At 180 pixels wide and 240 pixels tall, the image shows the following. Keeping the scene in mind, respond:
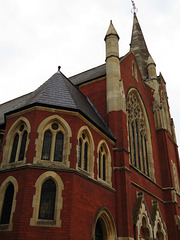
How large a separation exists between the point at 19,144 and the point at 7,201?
2536 mm

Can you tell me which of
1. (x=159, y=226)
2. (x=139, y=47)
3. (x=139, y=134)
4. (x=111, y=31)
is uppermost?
(x=139, y=47)

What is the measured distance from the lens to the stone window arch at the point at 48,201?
922cm

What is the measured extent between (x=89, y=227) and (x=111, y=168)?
392cm

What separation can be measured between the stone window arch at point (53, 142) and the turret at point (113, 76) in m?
5.27

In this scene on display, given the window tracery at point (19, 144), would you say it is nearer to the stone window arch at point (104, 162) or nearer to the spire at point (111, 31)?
the stone window arch at point (104, 162)

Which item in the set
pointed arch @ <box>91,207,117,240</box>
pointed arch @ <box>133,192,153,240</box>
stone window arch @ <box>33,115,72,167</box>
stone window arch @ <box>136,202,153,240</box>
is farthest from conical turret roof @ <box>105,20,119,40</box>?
pointed arch @ <box>91,207,117,240</box>

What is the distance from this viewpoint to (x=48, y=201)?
9.75m

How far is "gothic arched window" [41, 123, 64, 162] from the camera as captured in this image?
10766 millimetres

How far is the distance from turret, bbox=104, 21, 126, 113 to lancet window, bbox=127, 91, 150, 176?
282cm

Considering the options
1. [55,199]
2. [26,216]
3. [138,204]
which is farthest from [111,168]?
[26,216]

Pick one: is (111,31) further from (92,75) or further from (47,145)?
(47,145)

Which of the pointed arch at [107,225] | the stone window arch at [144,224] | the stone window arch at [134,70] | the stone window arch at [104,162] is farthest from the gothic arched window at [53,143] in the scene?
the stone window arch at [134,70]

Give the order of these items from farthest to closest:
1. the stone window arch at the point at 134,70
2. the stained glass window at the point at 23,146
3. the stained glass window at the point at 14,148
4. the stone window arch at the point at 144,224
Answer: the stone window arch at the point at 134,70 → the stone window arch at the point at 144,224 → the stained glass window at the point at 14,148 → the stained glass window at the point at 23,146

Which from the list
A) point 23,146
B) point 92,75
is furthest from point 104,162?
point 92,75
